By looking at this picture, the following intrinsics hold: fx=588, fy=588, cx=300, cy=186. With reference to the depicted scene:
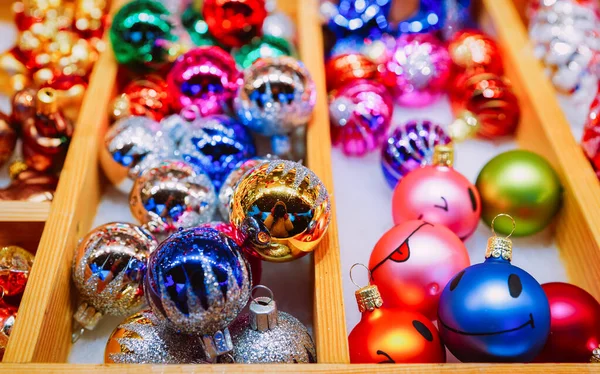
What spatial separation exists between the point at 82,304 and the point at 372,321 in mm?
429

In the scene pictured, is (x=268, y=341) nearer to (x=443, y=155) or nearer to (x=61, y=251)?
(x=61, y=251)

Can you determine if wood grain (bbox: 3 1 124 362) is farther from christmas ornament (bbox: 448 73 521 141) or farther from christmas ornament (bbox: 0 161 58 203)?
christmas ornament (bbox: 448 73 521 141)

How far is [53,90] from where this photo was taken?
1075 mm

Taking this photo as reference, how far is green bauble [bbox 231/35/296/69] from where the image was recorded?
3.95 feet

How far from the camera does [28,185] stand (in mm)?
1034

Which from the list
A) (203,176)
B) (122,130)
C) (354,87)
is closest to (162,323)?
(203,176)

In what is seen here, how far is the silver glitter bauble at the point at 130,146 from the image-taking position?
101cm

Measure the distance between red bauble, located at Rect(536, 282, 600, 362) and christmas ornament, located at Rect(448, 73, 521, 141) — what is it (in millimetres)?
406

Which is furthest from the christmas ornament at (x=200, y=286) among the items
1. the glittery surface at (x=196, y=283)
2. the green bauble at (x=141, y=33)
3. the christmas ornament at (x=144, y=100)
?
the green bauble at (x=141, y=33)

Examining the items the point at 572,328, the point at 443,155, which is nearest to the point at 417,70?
the point at 443,155

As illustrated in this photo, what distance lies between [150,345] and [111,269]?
0.44 ft

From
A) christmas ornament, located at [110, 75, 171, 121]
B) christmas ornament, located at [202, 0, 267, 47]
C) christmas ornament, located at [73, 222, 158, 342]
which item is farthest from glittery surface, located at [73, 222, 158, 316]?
christmas ornament, located at [202, 0, 267, 47]

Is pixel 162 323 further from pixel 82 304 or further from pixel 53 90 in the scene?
pixel 53 90

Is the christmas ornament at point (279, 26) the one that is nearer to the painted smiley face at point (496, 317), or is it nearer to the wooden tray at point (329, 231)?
the wooden tray at point (329, 231)
